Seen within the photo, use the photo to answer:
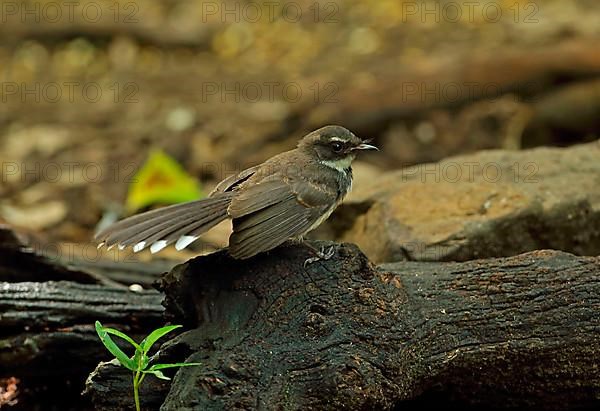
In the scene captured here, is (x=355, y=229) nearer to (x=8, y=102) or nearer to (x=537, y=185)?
(x=537, y=185)

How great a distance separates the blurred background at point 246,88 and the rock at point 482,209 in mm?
704

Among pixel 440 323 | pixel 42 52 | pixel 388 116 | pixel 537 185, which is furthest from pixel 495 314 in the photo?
pixel 42 52

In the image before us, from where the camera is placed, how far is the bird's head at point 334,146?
528 cm

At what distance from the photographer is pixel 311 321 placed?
4328mm

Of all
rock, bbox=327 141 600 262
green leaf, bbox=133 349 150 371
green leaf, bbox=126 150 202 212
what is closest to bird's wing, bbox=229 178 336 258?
green leaf, bbox=133 349 150 371

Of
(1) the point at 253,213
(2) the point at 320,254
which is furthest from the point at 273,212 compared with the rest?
(2) the point at 320,254

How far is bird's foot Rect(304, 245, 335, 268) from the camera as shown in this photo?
4.55m

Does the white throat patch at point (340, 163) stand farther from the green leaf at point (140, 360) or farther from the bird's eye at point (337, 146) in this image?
the green leaf at point (140, 360)

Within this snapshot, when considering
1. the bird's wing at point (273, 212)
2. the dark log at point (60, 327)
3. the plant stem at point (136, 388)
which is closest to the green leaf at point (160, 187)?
the dark log at point (60, 327)

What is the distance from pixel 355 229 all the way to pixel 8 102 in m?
6.14

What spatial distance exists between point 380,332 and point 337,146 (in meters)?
1.26

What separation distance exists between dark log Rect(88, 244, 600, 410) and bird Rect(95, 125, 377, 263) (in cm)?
13

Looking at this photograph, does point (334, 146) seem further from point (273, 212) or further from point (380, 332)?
point (380, 332)

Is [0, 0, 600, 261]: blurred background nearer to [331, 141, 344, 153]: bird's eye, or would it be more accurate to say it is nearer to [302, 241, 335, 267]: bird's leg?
[331, 141, 344, 153]: bird's eye
